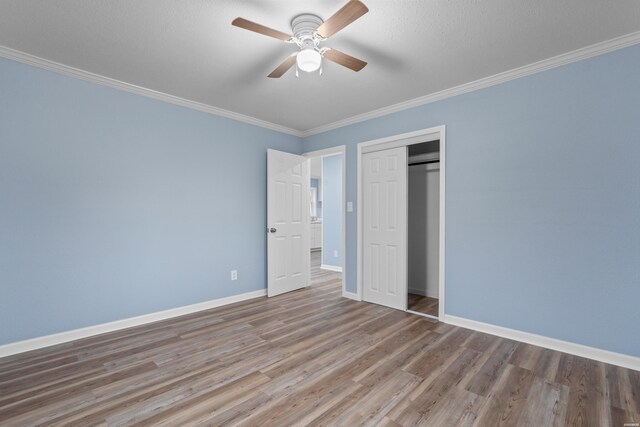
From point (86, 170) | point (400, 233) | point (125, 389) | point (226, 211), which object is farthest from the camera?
point (226, 211)

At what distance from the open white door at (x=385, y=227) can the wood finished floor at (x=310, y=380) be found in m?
0.77

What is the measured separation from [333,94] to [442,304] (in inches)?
107

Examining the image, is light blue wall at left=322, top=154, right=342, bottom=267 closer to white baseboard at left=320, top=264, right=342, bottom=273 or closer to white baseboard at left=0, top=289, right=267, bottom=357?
white baseboard at left=320, top=264, right=342, bottom=273

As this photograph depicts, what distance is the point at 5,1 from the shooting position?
1929mm

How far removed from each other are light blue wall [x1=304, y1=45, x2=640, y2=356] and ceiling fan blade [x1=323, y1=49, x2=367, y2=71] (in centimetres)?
156

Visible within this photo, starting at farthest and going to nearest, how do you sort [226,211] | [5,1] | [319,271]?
[319,271], [226,211], [5,1]

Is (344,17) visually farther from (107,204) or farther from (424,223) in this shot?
(424,223)

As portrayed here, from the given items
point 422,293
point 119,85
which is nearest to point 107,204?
point 119,85

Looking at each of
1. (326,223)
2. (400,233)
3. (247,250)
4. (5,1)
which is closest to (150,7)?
(5,1)

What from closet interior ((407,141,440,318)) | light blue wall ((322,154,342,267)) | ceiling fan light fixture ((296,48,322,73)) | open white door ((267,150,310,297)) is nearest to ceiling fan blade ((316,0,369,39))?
ceiling fan light fixture ((296,48,322,73))

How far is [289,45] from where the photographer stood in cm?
246

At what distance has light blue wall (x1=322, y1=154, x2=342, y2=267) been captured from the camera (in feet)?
21.1

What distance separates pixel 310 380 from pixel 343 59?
7.98 ft

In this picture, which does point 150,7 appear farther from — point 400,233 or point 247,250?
point 400,233
